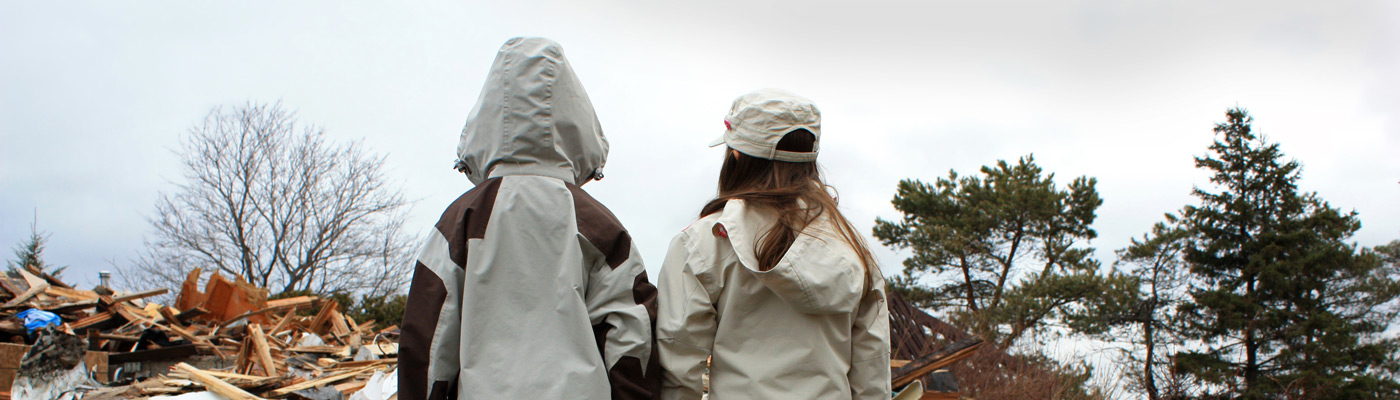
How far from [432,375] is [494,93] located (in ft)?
2.53

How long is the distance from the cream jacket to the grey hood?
1.36 feet

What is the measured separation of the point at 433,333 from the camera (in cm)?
217

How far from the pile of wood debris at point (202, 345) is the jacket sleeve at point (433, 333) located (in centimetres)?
380

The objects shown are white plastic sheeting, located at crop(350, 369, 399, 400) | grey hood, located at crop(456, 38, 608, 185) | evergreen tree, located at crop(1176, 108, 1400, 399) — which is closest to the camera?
grey hood, located at crop(456, 38, 608, 185)

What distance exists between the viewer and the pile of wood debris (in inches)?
251

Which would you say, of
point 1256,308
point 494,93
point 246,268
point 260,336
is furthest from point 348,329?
point 1256,308

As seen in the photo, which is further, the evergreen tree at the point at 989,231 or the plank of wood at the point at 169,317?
the evergreen tree at the point at 989,231

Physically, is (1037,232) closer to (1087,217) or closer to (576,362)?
(1087,217)

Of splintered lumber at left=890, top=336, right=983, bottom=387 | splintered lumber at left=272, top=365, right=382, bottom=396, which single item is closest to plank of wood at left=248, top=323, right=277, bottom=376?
splintered lumber at left=272, top=365, right=382, bottom=396

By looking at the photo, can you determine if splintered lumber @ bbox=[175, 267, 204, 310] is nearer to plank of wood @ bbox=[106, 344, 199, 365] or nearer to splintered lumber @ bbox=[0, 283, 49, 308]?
splintered lumber @ bbox=[0, 283, 49, 308]

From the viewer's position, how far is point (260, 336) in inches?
317

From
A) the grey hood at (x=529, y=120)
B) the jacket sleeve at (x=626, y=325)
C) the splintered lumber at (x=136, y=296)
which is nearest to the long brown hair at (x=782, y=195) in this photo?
the jacket sleeve at (x=626, y=325)

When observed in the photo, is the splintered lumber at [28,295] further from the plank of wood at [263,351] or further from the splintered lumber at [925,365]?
the splintered lumber at [925,365]

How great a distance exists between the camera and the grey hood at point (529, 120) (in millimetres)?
2346
